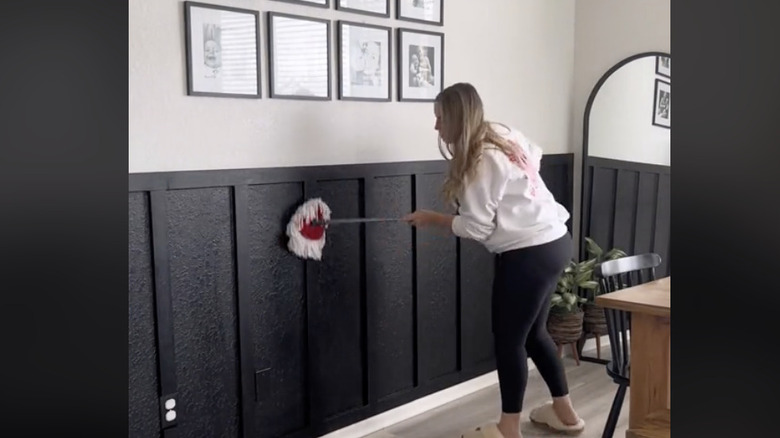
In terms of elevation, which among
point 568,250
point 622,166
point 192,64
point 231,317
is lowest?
point 231,317

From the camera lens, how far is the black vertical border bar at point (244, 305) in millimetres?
3014

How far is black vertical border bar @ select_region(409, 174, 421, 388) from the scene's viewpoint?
12.4 feet

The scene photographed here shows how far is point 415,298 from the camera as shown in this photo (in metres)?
3.83

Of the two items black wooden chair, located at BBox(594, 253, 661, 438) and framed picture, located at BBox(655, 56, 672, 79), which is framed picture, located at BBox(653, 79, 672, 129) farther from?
black wooden chair, located at BBox(594, 253, 661, 438)

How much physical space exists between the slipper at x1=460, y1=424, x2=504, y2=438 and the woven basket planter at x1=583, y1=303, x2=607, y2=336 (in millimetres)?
1384

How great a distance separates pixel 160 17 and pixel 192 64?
7.5 inches

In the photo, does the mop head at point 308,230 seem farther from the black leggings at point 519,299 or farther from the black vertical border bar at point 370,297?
the black leggings at point 519,299

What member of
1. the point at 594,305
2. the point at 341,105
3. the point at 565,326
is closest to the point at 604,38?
the point at 594,305

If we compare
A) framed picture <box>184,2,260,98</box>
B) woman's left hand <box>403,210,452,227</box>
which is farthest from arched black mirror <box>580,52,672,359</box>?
framed picture <box>184,2,260,98</box>

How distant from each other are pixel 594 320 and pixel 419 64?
1.89 metres
